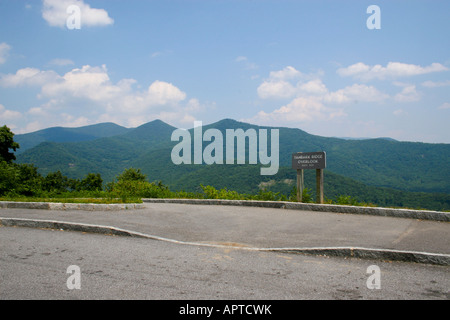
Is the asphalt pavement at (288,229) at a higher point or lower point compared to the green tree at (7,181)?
lower

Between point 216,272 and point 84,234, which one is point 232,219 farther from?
point 216,272

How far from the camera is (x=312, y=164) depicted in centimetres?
1317

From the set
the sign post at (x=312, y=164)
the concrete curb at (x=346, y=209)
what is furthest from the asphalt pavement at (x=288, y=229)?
the sign post at (x=312, y=164)

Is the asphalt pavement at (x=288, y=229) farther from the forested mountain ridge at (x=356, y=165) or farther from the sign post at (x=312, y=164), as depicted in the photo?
the forested mountain ridge at (x=356, y=165)

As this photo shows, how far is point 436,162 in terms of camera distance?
560 feet

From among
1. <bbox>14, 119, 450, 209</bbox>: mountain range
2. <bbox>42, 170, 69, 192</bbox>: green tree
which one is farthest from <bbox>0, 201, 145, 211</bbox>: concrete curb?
<bbox>14, 119, 450, 209</bbox>: mountain range

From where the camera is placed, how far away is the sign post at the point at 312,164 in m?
13.0

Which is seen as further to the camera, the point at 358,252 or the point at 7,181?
the point at 7,181

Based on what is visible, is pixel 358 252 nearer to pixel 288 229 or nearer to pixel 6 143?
pixel 288 229

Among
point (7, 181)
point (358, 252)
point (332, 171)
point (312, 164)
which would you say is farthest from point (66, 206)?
point (332, 171)

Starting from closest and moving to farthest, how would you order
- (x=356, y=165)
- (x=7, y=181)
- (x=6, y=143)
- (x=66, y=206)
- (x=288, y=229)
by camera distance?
1. (x=288, y=229)
2. (x=66, y=206)
3. (x=7, y=181)
4. (x=6, y=143)
5. (x=356, y=165)

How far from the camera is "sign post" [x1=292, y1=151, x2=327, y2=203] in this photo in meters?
13.0
